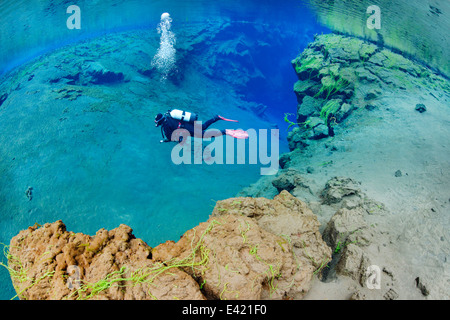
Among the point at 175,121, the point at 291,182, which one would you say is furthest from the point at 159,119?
the point at 291,182

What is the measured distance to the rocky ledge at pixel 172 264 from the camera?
1.85m

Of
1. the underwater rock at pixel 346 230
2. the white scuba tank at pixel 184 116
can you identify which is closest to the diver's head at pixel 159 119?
the white scuba tank at pixel 184 116

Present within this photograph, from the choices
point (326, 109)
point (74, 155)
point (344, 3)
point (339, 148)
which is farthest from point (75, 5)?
point (339, 148)

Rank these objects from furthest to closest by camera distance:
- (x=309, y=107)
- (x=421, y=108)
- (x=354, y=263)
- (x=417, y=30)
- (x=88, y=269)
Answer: (x=417, y=30) < (x=309, y=107) < (x=421, y=108) < (x=354, y=263) < (x=88, y=269)

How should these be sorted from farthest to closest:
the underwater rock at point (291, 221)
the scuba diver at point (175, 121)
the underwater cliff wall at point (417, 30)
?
the underwater cliff wall at point (417, 30)
the scuba diver at point (175, 121)
the underwater rock at point (291, 221)

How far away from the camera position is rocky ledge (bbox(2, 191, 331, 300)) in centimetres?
185

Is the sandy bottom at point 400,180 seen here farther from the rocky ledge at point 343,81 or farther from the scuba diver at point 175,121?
the scuba diver at point 175,121

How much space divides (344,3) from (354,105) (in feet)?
40.5

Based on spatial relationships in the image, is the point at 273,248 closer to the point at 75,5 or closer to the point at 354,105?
the point at 354,105

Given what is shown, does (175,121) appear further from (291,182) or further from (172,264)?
(172,264)

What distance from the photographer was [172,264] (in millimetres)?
2115

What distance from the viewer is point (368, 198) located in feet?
12.8
